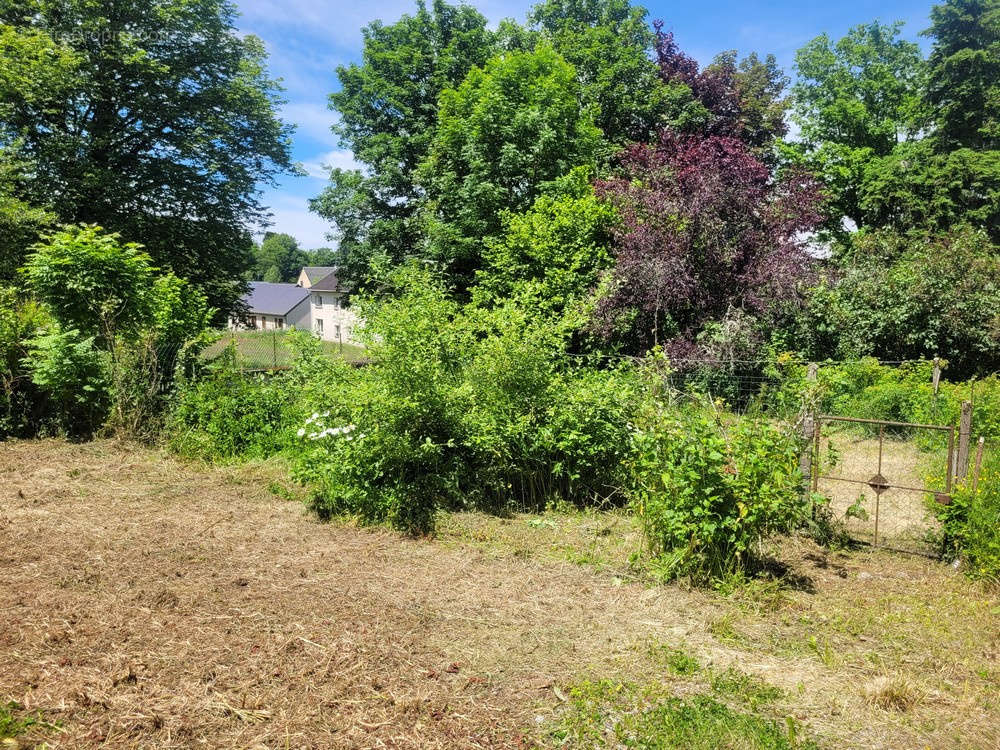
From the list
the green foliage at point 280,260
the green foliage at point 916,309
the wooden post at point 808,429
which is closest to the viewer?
the wooden post at point 808,429

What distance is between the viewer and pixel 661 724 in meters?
3.04

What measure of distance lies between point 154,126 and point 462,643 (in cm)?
2025

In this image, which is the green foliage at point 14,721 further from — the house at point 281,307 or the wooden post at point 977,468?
the house at point 281,307

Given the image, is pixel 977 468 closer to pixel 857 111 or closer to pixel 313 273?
pixel 857 111

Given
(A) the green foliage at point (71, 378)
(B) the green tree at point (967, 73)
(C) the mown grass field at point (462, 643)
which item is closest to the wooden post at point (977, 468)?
(C) the mown grass field at point (462, 643)

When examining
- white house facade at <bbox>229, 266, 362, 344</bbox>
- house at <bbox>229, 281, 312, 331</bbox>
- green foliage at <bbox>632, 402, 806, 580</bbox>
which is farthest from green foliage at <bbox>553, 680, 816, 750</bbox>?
house at <bbox>229, 281, 312, 331</bbox>

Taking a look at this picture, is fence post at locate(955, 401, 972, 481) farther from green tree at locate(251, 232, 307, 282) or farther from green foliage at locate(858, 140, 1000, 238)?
green tree at locate(251, 232, 307, 282)

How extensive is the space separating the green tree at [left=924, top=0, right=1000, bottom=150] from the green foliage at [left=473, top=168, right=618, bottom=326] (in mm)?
14791

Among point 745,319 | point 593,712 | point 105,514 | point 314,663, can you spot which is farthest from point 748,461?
point 745,319

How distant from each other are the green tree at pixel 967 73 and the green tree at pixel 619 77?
955 cm

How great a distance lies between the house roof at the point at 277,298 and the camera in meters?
54.5

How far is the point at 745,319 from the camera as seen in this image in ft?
38.3

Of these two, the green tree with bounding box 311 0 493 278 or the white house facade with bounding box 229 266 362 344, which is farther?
the white house facade with bounding box 229 266 362 344

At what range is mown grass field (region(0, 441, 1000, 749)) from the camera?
9.96ft
